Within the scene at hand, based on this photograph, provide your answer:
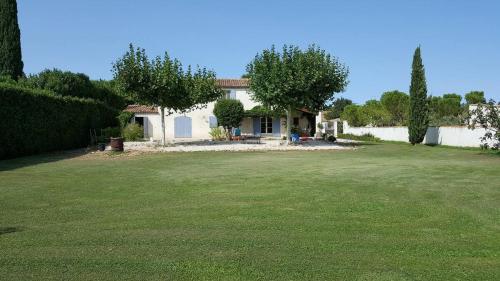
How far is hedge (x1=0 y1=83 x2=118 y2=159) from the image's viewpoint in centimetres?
1883

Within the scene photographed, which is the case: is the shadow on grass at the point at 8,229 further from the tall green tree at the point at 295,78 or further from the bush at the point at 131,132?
the bush at the point at 131,132

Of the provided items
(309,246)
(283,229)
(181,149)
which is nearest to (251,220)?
(283,229)

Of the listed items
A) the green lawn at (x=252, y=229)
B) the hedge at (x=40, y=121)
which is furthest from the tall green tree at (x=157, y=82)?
the green lawn at (x=252, y=229)

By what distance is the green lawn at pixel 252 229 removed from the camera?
4.63m

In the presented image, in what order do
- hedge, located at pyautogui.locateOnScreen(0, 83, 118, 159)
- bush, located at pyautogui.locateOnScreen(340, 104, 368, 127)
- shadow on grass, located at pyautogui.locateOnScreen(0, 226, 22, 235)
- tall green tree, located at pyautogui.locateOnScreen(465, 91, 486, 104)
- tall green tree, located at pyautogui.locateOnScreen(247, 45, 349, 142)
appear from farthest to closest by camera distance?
tall green tree, located at pyautogui.locateOnScreen(465, 91, 486, 104)
bush, located at pyautogui.locateOnScreen(340, 104, 368, 127)
tall green tree, located at pyautogui.locateOnScreen(247, 45, 349, 142)
hedge, located at pyautogui.locateOnScreen(0, 83, 118, 159)
shadow on grass, located at pyautogui.locateOnScreen(0, 226, 22, 235)

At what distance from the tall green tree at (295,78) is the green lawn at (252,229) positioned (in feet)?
54.9

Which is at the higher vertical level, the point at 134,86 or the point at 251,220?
the point at 134,86

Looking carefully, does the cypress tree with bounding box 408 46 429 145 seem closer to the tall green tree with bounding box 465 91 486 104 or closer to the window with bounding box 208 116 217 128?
the window with bounding box 208 116 217 128

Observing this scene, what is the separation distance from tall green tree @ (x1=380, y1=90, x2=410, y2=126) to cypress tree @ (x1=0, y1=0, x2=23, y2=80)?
40.6m

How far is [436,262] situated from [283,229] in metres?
2.10

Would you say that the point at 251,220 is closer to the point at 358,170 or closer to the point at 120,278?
the point at 120,278

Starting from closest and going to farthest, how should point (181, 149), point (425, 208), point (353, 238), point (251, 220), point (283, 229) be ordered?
point (353, 238)
point (283, 229)
point (251, 220)
point (425, 208)
point (181, 149)

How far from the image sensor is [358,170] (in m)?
13.9

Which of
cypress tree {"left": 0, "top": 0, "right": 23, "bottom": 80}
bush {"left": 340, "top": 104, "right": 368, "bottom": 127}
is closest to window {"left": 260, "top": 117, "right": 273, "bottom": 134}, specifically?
cypress tree {"left": 0, "top": 0, "right": 23, "bottom": 80}
